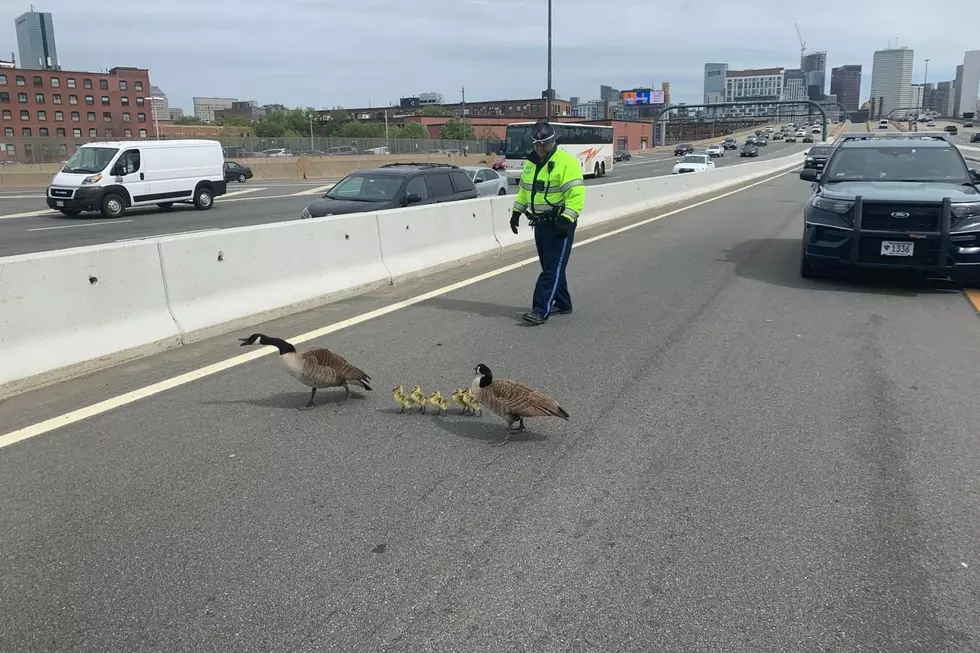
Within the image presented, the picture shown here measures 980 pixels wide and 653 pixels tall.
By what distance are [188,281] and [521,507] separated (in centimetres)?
483

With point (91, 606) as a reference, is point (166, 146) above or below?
above

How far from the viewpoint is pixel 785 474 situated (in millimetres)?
4371

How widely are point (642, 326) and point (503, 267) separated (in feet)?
14.4

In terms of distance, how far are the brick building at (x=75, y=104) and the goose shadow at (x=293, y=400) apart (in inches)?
4791

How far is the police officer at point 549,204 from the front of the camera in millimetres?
7945

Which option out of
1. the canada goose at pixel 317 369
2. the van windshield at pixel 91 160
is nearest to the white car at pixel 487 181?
the van windshield at pixel 91 160

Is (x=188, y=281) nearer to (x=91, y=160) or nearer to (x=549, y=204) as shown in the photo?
(x=549, y=204)

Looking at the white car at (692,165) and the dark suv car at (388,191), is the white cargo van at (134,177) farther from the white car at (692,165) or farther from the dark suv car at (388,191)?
the white car at (692,165)

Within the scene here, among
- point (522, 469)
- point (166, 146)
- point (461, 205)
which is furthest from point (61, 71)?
point (522, 469)

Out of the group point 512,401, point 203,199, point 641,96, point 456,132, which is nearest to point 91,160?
point 203,199

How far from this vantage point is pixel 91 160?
22.6 meters

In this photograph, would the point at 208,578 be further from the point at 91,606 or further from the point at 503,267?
the point at 503,267

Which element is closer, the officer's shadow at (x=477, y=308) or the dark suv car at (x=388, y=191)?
the officer's shadow at (x=477, y=308)

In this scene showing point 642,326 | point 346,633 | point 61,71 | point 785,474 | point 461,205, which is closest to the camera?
point 346,633
